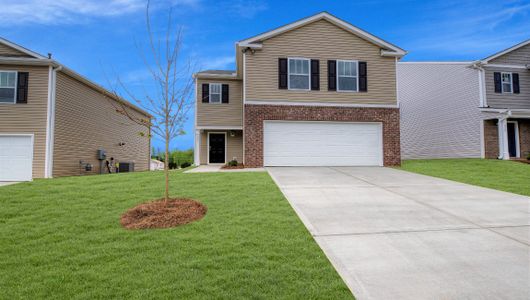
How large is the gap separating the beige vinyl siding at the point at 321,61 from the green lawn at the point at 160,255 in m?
Result: 8.04

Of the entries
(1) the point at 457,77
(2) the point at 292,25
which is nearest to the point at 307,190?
(2) the point at 292,25

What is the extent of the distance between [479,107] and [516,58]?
15.0 feet

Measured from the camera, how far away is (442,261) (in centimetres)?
363

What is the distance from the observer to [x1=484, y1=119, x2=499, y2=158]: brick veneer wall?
17.5 meters

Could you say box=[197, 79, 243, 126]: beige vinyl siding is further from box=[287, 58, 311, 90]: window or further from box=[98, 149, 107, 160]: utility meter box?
box=[98, 149, 107, 160]: utility meter box

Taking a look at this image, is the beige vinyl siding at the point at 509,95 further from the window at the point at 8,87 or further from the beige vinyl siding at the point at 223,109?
the window at the point at 8,87

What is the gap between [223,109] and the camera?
17.7 metres

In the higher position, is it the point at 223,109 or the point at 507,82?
the point at 507,82

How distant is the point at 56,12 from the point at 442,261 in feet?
64.1

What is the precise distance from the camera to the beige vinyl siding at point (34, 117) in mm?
12273

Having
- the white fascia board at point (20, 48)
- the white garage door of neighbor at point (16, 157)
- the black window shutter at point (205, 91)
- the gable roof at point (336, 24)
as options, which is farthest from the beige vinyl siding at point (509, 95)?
the white garage door of neighbor at point (16, 157)

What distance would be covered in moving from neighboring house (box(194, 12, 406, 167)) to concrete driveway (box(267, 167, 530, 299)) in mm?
5556

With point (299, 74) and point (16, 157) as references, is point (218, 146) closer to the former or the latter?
point (299, 74)

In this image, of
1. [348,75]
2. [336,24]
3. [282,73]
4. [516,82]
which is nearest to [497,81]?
[516,82]
